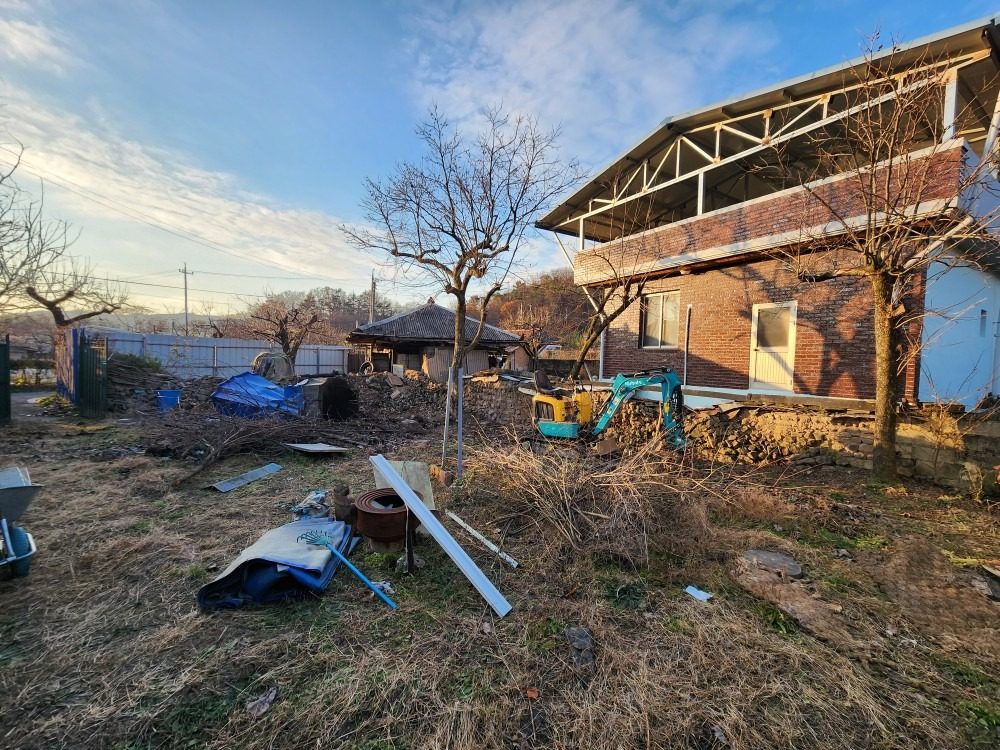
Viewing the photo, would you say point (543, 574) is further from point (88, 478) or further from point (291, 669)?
point (88, 478)

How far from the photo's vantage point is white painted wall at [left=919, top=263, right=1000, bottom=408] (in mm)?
6832

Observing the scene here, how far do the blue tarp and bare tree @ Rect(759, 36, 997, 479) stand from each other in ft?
37.9

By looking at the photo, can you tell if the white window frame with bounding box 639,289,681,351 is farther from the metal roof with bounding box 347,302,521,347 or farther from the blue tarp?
the metal roof with bounding box 347,302,521,347

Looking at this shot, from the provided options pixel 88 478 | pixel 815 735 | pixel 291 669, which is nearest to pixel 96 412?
pixel 88 478

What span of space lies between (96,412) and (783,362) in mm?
16624

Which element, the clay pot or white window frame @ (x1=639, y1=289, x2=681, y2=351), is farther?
white window frame @ (x1=639, y1=289, x2=681, y2=351)

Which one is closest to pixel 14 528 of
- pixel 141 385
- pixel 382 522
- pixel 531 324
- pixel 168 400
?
pixel 382 522

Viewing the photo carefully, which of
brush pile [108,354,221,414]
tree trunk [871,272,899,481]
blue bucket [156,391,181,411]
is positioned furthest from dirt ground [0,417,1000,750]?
brush pile [108,354,221,414]

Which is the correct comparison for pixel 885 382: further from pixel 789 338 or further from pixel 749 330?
pixel 749 330

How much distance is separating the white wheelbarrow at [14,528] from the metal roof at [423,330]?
17.8m

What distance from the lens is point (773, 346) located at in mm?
9078

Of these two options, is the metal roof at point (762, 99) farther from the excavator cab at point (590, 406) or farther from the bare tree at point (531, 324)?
the bare tree at point (531, 324)

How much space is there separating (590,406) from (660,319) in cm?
482

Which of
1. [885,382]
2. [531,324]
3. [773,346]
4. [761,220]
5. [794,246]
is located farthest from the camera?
[531,324]
